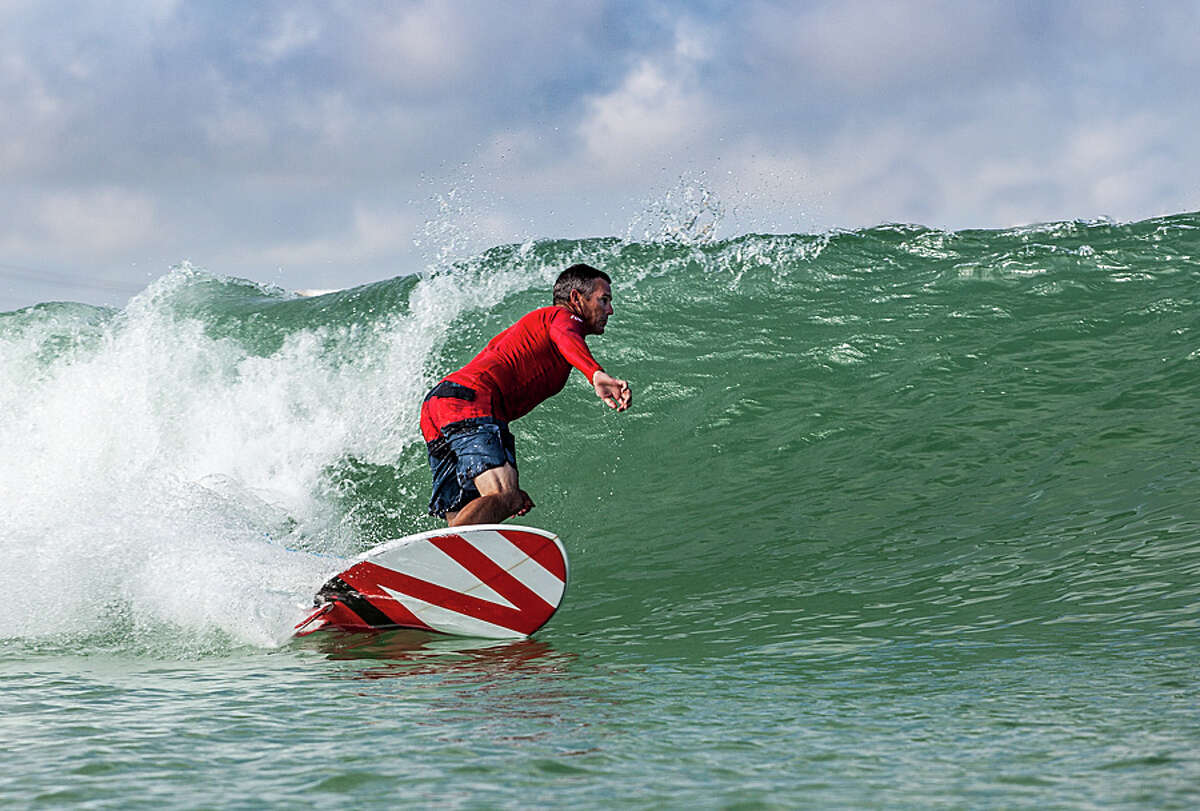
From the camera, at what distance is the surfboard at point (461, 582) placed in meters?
4.64

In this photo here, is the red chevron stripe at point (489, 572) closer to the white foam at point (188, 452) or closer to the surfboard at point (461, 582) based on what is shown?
the surfboard at point (461, 582)

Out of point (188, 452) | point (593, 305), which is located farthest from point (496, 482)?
point (188, 452)

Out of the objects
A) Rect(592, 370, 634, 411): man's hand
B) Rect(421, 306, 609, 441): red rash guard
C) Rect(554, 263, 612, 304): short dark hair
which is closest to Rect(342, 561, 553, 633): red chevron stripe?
Rect(421, 306, 609, 441): red rash guard

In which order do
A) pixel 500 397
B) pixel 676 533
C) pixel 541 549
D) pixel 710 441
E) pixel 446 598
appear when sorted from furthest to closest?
1. pixel 710 441
2. pixel 676 533
3. pixel 500 397
4. pixel 446 598
5. pixel 541 549

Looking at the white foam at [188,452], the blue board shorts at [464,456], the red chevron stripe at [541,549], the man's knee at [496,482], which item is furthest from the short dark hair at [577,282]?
the white foam at [188,452]

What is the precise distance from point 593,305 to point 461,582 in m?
1.45

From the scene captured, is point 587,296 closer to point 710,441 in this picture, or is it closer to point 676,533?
point 676,533

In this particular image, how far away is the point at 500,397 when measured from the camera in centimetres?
510

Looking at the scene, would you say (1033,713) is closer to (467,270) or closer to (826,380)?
(826,380)

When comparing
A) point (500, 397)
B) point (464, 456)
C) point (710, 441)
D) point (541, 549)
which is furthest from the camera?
point (710, 441)

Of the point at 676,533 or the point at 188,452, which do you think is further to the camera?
the point at 188,452

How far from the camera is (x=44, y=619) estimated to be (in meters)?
5.01

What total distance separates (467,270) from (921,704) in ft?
29.6

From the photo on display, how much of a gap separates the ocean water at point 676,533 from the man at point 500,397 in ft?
2.17
